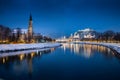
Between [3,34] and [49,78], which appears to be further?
[3,34]

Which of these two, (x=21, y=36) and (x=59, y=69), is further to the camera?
(x=21, y=36)

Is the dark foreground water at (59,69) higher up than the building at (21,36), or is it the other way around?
the building at (21,36)

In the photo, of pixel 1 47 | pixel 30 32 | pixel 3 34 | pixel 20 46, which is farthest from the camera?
pixel 30 32

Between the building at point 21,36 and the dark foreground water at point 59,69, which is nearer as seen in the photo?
the dark foreground water at point 59,69

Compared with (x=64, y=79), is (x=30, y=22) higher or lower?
higher

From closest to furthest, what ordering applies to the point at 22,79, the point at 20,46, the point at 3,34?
the point at 22,79 < the point at 20,46 < the point at 3,34

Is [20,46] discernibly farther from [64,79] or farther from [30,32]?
[30,32]

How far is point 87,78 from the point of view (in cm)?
Answer: 1362

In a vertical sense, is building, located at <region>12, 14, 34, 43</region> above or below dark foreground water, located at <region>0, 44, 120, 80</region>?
above

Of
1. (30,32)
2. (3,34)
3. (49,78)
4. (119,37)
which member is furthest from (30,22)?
(49,78)

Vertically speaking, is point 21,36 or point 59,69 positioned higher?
point 21,36

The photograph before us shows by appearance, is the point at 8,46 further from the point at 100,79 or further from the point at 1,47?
the point at 100,79

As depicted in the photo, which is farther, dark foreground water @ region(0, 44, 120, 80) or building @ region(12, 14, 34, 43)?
building @ region(12, 14, 34, 43)

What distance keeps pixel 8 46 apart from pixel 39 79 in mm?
28480
